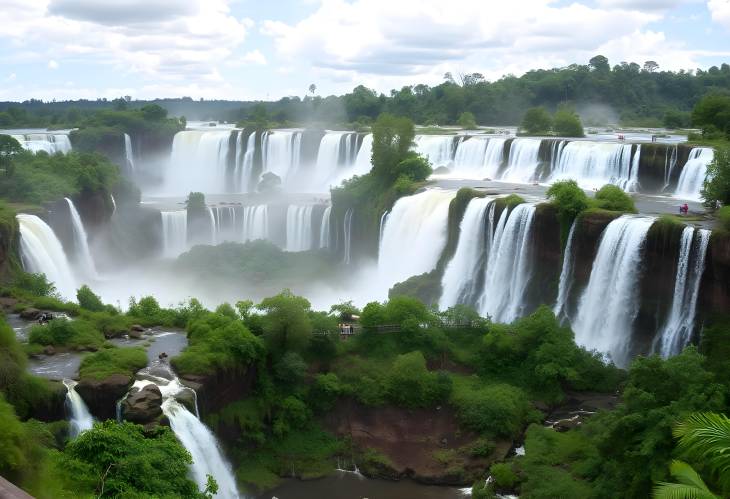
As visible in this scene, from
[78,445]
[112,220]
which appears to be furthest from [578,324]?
[112,220]

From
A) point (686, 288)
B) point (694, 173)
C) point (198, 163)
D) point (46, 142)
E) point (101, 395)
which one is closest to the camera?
point (101, 395)

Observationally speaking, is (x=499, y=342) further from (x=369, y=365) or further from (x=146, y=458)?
(x=146, y=458)

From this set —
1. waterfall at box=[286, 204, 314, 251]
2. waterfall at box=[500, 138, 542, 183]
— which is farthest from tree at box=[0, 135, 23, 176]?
waterfall at box=[500, 138, 542, 183]

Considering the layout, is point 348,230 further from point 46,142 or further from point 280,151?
point 46,142

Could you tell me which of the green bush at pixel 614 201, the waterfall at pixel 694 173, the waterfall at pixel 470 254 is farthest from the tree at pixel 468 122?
the green bush at pixel 614 201

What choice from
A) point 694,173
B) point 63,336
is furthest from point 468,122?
point 63,336

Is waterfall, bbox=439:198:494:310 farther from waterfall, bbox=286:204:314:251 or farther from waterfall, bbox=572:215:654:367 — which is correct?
waterfall, bbox=286:204:314:251
